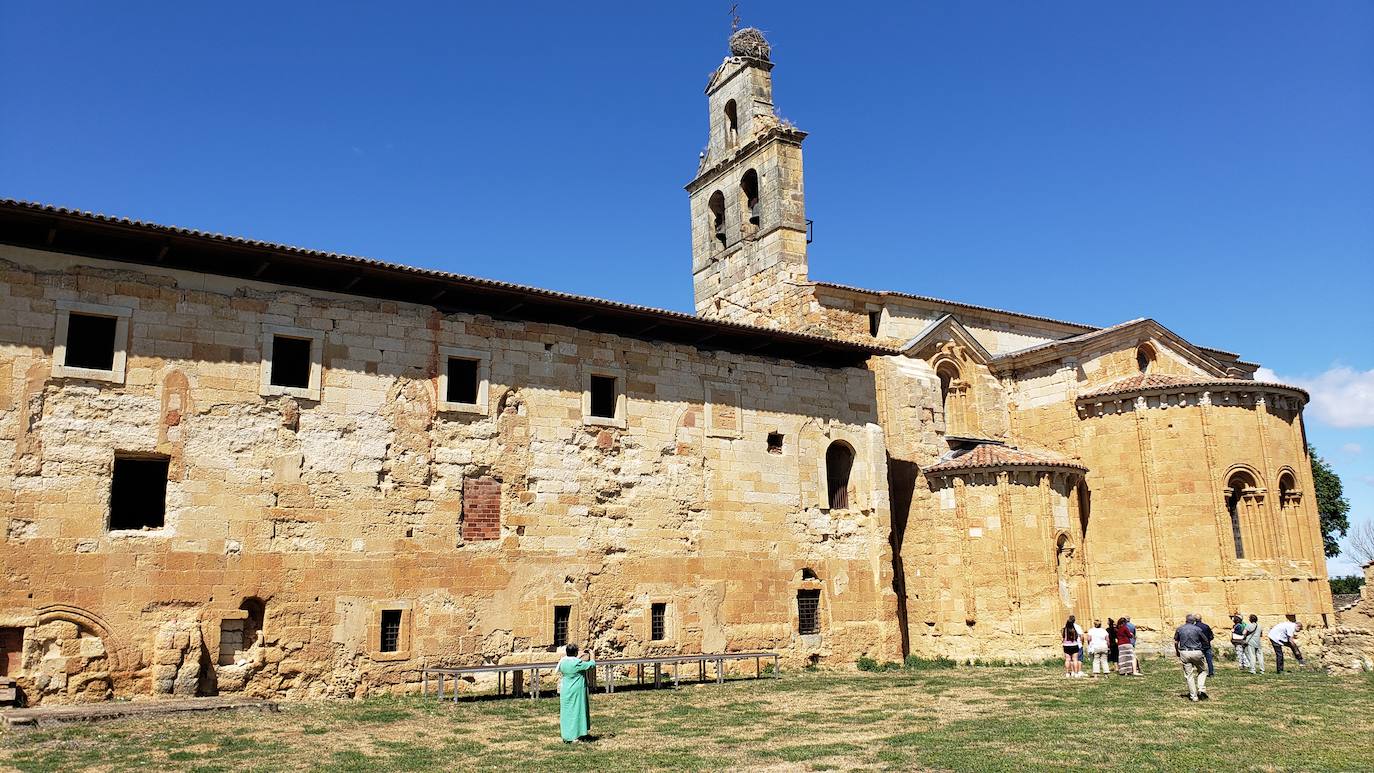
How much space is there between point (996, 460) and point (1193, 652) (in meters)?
7.67

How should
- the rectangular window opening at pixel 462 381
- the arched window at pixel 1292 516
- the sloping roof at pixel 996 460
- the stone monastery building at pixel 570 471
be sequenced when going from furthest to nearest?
the arched window at pixel 1292 516 → the sloping roof at pixel 996 460 → the rectangular window opening at pixel 462 381 → the stone monastery building at pixel 570 471

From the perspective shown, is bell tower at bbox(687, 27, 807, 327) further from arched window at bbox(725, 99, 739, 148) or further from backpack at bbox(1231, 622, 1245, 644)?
backpack at bbox(1231, 622, 1245, 644)

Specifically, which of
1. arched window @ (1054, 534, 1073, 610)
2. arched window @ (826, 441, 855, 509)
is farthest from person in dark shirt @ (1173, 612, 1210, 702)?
arched window @ (826, 441, 855, 509)

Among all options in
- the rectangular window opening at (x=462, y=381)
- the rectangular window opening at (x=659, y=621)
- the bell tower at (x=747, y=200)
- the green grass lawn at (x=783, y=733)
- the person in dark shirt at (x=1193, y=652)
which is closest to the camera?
the green grass lawn at (x=783, y=733)

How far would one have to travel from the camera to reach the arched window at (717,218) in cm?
2984

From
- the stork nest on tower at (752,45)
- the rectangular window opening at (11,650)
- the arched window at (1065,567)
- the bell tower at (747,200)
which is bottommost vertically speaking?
the rectangular window opening at (11,650)

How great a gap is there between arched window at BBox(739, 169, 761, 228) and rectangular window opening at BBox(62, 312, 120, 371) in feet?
57.4

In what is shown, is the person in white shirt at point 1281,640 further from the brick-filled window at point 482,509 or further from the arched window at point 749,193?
the arched window at point 749,193

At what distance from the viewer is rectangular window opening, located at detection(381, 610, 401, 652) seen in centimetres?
1572

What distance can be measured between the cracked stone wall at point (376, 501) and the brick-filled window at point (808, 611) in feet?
0.56

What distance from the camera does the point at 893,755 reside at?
10891 millimetres

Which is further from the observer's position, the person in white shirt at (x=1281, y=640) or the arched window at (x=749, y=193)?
the arched window at (x=749, y=193)

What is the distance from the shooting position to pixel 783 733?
492 inches

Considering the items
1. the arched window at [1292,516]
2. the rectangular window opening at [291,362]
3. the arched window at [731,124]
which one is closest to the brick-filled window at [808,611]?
the rectangular window opening at [291,362]
